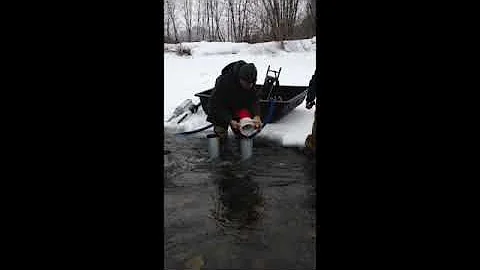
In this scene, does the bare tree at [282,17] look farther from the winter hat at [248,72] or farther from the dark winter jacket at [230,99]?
the winter hat at [248,72]

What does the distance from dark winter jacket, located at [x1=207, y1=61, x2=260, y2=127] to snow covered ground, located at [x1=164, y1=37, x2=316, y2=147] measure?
149cm

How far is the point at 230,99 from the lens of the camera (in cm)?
610

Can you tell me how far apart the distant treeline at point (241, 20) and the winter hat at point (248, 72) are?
10523 mm

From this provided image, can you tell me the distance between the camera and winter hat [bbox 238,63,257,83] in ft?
18.5

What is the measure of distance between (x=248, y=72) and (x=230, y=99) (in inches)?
22.6

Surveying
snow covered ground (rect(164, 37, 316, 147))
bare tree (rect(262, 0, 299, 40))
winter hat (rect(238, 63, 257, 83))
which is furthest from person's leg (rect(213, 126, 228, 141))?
bare tree (rect(262, 0, 299, 40))

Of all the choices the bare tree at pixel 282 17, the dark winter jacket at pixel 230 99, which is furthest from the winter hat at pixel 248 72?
the bare tree at pixel 282 17

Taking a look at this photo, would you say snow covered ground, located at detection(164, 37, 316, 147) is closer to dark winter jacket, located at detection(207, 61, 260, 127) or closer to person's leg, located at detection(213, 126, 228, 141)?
person's leg, located at detection(213, 126, 228, 141)
